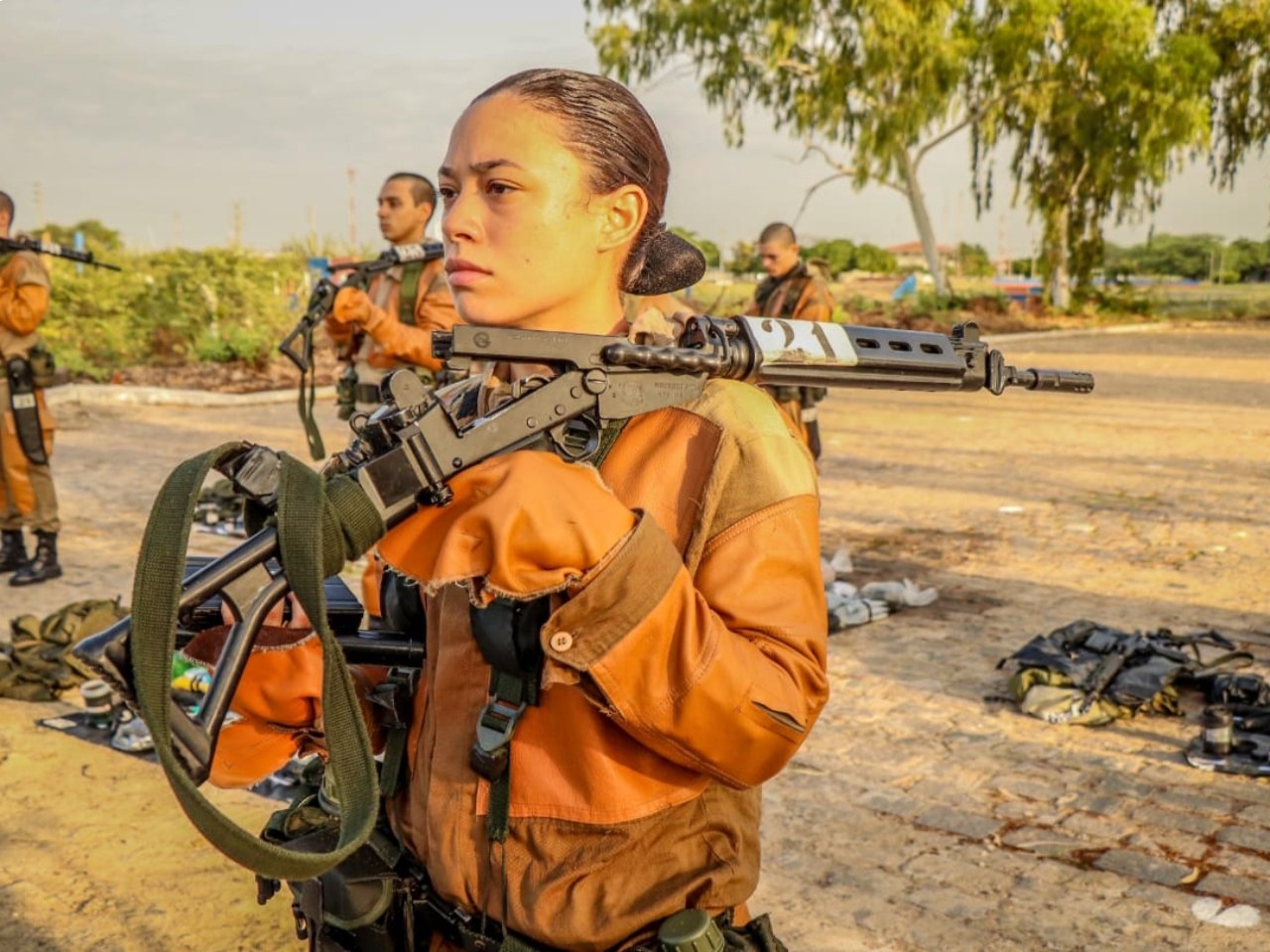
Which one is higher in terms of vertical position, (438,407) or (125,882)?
(438,407)

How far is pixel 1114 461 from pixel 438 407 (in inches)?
417

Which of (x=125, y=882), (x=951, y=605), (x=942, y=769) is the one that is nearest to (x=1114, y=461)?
(x=951, y=605)

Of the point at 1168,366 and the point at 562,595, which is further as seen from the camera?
the point at 1168,366

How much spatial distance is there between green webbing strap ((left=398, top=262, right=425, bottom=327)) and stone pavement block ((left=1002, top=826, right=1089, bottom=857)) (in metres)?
4.31

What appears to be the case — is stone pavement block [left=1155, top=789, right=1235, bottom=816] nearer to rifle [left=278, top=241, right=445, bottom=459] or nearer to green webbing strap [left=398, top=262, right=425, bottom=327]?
rifle [left=278, top=241, right=445, bottom=459]

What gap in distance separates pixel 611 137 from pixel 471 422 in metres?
0.47

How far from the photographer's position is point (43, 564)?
747cm

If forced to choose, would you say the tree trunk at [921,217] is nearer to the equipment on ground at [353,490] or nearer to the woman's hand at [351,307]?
the woman's hand at [351,307]

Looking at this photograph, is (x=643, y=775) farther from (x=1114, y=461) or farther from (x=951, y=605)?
(x=1114, y=461)

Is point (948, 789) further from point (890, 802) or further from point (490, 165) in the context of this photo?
point (490, 165)

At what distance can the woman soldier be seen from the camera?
1.42 m

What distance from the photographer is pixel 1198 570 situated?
7293 mm

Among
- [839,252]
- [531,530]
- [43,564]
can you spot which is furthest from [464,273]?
[839,252]

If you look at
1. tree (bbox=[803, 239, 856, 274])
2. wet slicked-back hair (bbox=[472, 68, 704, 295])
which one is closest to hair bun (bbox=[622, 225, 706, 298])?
wet slicked-back hair (bbox=[472, 68, 704, 295])
